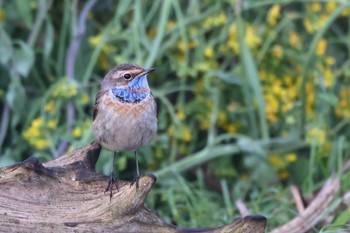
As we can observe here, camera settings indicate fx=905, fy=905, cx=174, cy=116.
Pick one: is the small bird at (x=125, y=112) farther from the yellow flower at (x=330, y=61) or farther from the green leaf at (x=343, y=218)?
the yellow flower at (x=330, y=61)

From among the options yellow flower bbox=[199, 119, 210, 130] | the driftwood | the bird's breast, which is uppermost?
yellow flower bbox=[199, 119, 210, 130]

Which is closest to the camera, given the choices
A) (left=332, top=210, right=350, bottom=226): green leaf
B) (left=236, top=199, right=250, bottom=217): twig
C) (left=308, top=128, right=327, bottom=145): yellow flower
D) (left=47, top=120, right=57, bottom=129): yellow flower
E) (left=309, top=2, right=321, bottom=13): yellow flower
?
(left=332, top=210, right=350, bottom=226): green leaf

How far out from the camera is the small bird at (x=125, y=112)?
456 cm

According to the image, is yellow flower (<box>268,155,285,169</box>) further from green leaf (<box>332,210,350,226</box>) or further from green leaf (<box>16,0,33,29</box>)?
green leaf (<box>16,0,33,29</box>)

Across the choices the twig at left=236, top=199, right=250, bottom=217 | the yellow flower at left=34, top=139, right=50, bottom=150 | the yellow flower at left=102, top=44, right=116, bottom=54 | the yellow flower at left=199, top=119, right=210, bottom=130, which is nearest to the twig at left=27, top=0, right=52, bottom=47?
the yellow flower at left=102, top=44, right=116, bottom=54

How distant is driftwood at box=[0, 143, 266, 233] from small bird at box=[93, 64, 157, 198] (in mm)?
446

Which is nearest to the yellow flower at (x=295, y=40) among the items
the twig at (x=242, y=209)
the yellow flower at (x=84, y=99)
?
the yellow flower at (x=84, y=99)

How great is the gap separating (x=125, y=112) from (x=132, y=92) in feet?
0.54

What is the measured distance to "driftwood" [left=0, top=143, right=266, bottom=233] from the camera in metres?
3.89

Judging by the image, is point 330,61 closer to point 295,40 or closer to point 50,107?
point 295,40

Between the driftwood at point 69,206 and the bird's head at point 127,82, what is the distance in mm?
792

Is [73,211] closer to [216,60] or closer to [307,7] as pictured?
[216,60]

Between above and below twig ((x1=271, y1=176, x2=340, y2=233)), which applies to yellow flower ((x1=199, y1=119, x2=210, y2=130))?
above

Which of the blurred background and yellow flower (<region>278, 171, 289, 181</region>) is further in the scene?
yellow flower (<region>278, 171, 289, 181</region>)
